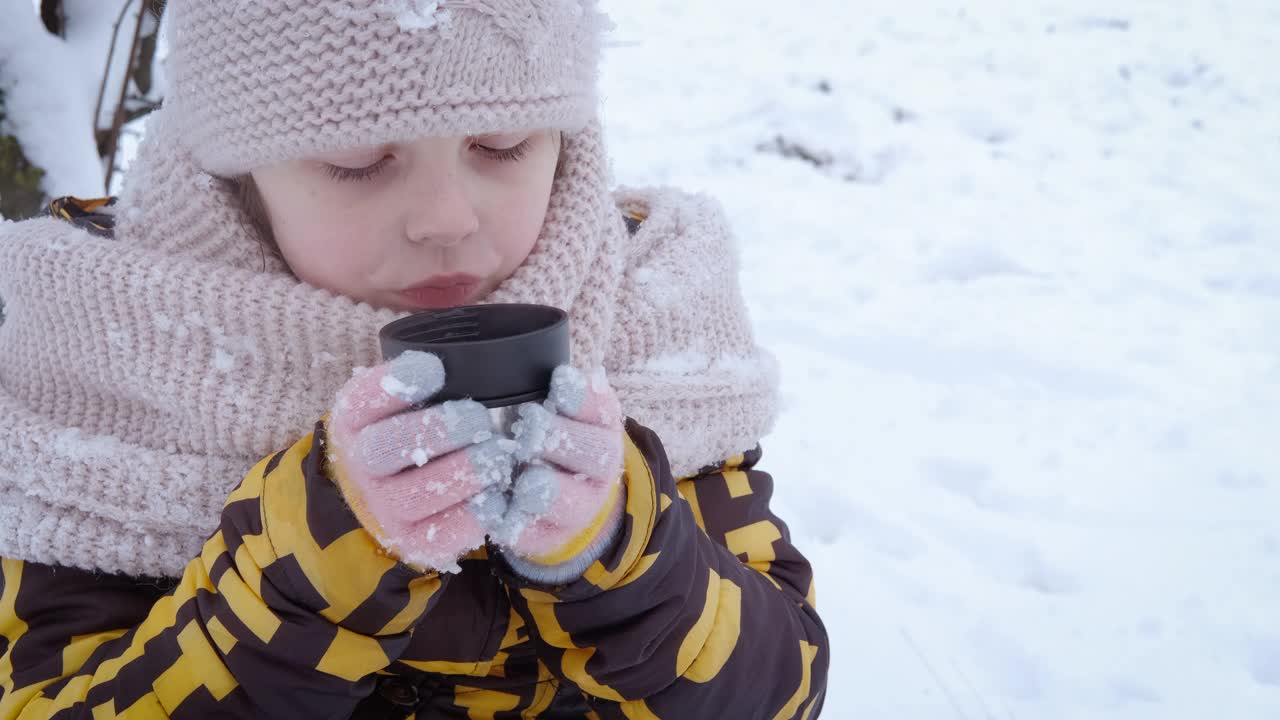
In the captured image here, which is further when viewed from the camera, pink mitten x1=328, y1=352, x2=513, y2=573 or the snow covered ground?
the snow covered ground

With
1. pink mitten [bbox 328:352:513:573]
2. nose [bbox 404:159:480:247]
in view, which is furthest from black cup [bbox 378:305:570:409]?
nose [bbox 404:159:480:247]

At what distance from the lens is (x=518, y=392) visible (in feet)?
2.94

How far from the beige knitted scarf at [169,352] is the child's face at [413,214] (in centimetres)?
5

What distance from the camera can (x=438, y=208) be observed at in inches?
42.5

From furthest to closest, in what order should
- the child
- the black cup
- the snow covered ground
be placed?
the snow covered ground → the child → the black cup

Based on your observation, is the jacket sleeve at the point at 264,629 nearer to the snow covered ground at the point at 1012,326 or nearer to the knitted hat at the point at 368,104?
the knitted hat at the point at 368,104

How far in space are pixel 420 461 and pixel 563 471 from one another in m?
0.15

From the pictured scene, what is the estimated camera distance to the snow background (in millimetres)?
1972

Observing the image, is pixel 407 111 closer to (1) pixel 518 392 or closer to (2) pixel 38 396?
(1) pixel 518 392

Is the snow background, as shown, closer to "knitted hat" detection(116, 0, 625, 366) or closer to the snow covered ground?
the snow covered ground

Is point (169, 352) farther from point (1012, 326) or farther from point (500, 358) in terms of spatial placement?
point (1012, 326)


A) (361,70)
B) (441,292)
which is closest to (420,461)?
(441,292)

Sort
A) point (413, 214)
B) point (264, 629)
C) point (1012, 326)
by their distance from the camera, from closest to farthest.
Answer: point (264, 629)
point (413, 214)
point (1012, 326)

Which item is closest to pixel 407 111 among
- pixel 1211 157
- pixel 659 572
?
pixel 659 572
